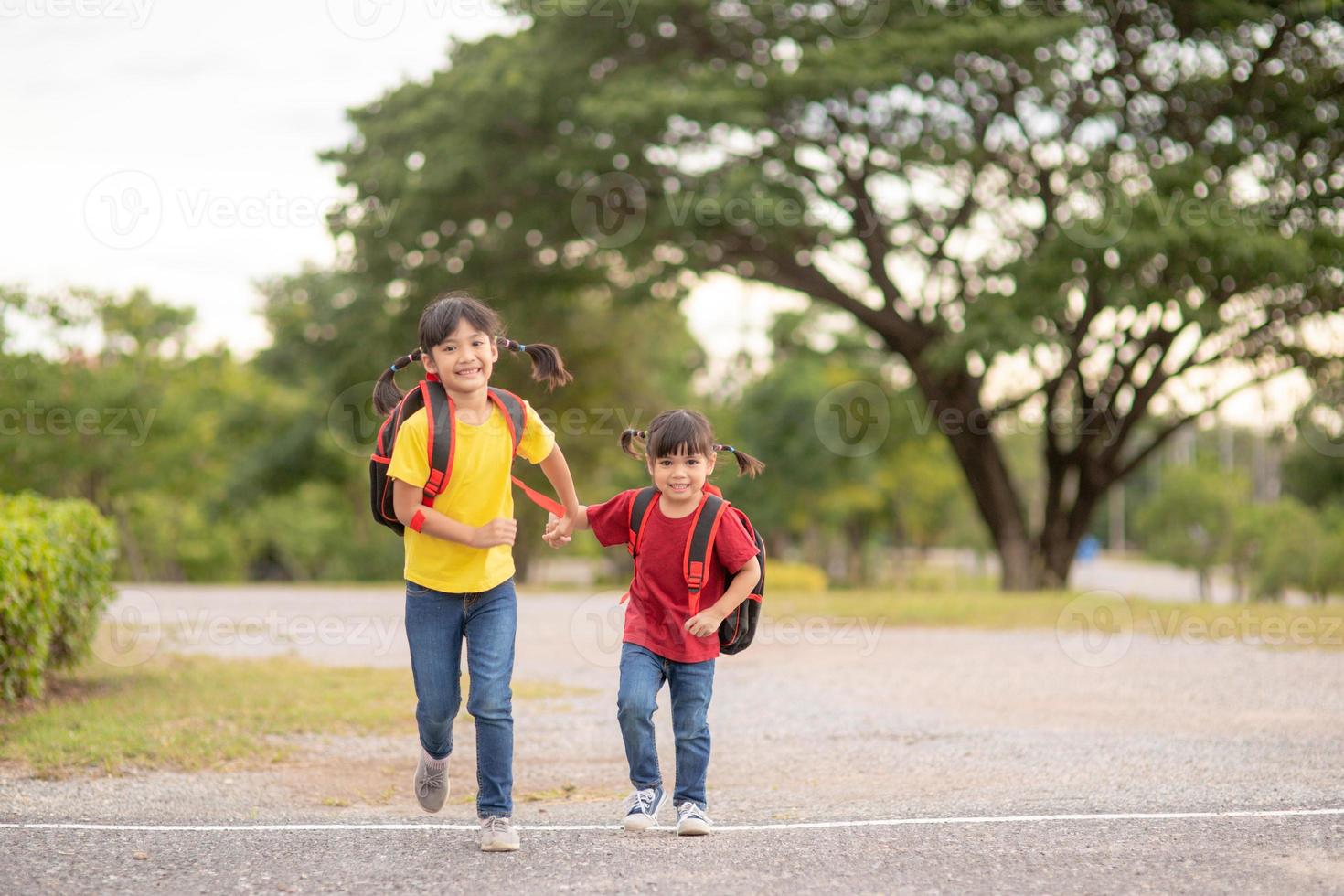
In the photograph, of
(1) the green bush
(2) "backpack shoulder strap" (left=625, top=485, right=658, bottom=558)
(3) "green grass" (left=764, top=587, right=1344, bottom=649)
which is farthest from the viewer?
(3) "green grass" (left=764, top=587, right=1344, bottom=649)

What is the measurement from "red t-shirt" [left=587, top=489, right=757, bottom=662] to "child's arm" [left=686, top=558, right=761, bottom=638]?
3 cm

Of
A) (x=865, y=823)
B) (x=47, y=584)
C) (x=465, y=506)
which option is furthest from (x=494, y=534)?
(x=47, y=584)

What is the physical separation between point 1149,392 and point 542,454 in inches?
650

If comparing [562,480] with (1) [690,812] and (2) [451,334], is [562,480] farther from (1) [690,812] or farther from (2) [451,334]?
(1) [690,812]

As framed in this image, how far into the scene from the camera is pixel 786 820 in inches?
184

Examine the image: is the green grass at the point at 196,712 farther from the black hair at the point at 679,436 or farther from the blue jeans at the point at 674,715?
the black hair at the point at 679,436

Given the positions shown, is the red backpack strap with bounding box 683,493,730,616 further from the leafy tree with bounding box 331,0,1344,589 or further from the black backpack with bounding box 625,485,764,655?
the leafy tree with bounding box 331,0,1344,589

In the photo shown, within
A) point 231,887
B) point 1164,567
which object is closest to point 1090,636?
point 231,887

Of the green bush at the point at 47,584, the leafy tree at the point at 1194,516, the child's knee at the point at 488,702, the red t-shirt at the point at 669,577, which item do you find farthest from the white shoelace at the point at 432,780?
the leafy tree at the point at 1194,516

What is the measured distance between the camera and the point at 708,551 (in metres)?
4.52

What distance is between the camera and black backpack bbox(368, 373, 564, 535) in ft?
14.0

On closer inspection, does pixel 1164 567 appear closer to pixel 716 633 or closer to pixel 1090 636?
pixel 1090 636

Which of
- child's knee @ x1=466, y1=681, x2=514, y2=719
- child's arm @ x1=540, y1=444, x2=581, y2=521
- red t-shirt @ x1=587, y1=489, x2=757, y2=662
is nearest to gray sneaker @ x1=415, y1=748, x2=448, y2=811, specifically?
child's knee @ x1=466, y1=681, x2=514, y2=719

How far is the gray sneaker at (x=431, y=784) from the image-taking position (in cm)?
456
